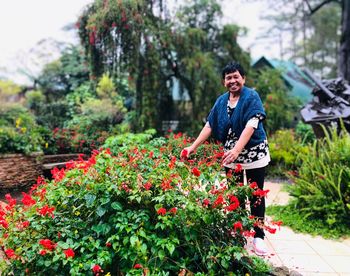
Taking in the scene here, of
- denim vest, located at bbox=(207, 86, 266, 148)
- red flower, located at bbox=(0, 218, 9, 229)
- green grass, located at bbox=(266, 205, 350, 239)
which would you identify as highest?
denim vest, located at bbox=(207, 86, 266, 148)

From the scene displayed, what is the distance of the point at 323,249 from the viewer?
2.72m

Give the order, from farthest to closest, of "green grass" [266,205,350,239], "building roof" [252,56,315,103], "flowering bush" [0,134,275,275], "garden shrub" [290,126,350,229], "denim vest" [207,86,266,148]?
"building roof" [252,56,315,103] < "garden shrub" [290,126,350,229] < "green grass" [266,205,350,239] < "denim vest" [207,86,266,148] < "flowering bush" [0,134,275,275]

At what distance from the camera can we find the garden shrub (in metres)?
3.19

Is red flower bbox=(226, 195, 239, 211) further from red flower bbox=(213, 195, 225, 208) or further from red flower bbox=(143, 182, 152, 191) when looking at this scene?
red flower bbox=(143, 182, 152, 191)

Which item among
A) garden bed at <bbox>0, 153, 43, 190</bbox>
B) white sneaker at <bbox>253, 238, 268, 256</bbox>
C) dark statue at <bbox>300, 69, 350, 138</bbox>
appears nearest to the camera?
white sneaker at <bbox>253, 238, 268, 256</bbox>

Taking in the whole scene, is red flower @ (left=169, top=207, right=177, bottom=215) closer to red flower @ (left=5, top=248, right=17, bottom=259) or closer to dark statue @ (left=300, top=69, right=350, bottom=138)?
red flower @ (left=5, top=248, right=17, bottom=259)

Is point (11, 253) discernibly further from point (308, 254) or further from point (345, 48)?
point (345, 48)

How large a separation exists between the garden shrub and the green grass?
4cm

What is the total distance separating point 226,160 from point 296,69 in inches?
517

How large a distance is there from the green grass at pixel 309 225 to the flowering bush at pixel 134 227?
1396 mm

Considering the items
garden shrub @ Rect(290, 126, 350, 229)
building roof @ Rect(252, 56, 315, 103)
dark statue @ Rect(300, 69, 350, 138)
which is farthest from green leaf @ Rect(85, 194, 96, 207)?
building roof @ Rect(252, 56, 315, 103)

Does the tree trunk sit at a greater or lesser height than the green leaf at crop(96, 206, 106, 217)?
greater

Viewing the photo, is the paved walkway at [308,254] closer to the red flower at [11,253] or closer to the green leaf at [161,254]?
the green leaf at [161,254]

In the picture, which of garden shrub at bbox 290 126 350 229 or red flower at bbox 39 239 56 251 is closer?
red flower at bbox 39 239 56 251
